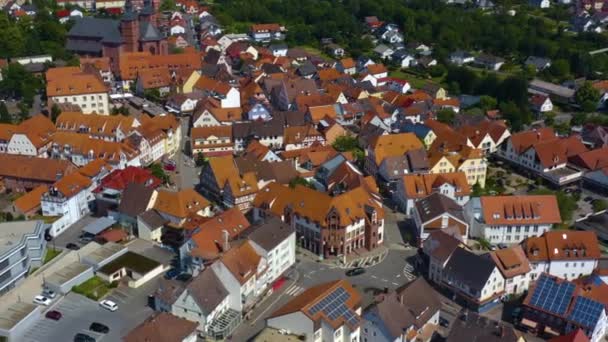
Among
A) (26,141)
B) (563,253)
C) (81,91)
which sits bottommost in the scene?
(26,141)

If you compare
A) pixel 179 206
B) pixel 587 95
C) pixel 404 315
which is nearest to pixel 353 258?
pixel 404 315

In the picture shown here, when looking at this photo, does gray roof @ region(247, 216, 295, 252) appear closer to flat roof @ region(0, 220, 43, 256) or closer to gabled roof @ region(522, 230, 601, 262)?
flat roof @ region(0, 220, 43, 256)

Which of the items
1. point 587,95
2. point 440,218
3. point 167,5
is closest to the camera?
point 440,218

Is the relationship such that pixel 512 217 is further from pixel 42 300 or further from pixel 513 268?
pixel 42 300

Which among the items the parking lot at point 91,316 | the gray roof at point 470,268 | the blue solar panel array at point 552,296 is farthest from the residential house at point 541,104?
the parking lot at point 91,316

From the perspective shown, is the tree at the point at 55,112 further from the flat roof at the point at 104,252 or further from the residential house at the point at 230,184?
the flat roof at the point at 104,252

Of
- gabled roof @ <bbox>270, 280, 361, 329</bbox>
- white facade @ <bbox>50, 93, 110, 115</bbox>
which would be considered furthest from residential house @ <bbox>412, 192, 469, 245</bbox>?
white facade @ <bbox>50, 93, 110, 115</bbox>
